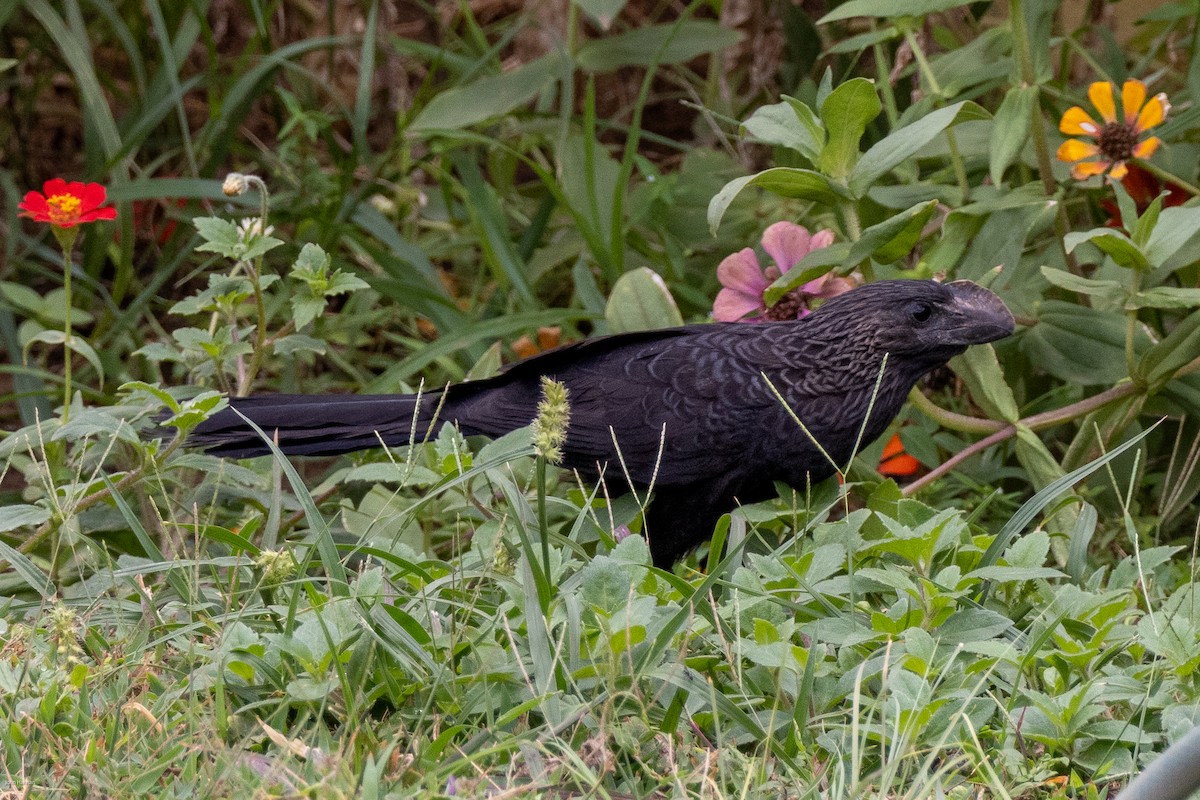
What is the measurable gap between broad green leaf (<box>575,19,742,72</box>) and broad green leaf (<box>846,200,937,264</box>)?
1.46m

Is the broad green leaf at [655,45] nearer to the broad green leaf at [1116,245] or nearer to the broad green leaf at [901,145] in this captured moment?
the broad green leaf at [901,145]

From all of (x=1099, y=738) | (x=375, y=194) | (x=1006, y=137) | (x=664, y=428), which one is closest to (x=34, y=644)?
(x=664, y=428)

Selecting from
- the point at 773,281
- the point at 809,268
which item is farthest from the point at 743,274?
the point at 809,268

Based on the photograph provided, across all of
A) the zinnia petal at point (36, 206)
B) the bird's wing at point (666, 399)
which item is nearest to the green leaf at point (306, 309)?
the bird's wing at point (666, 399)

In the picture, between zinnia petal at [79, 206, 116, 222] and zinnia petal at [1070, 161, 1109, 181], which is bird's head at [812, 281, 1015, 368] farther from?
zinnia petal at [79, 206, 116, 222]

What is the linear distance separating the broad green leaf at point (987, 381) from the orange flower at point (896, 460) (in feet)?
1.12

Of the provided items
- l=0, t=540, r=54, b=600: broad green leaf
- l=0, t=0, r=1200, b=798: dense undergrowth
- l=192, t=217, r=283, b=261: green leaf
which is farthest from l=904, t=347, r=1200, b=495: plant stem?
l=0, t=540, r=54, b=600: broad green leaf

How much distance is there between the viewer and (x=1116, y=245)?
242cm

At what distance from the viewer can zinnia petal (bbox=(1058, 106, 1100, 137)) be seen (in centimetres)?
288

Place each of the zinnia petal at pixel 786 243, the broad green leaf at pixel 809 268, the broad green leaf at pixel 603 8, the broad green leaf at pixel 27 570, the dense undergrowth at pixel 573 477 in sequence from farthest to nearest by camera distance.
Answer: the broad green leaf at pixel 603 8
the zinnia petal at pixel 786 243
the broad green leaf at pixel 809 268
the broad green leaf at pixel 27 570
the dense undergrowth at pixel 573 477

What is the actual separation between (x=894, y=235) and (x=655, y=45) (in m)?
1.69

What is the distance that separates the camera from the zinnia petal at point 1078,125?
9.44 feet

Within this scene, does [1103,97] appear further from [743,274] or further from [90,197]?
[90,197]

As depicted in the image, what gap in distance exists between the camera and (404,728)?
168 centimetres
